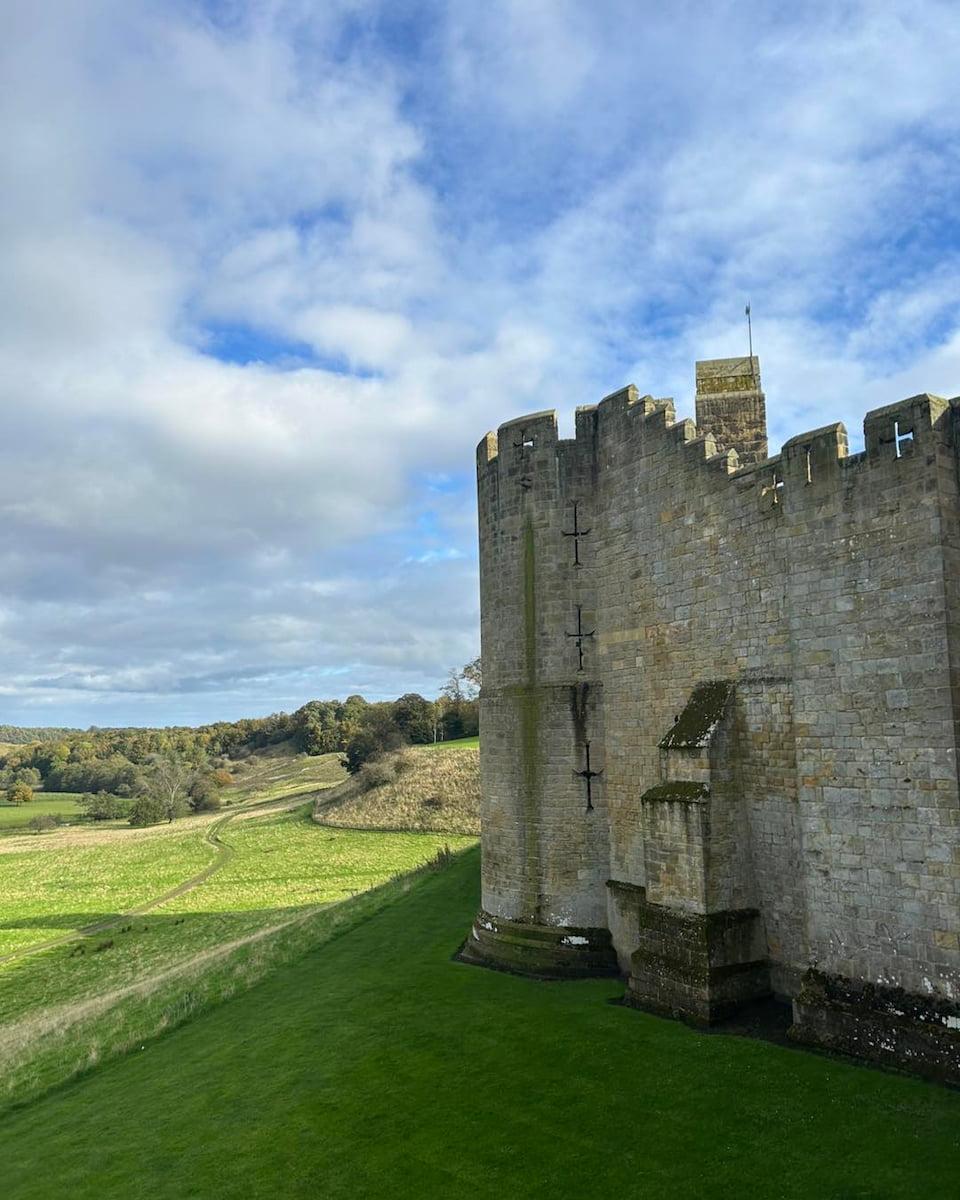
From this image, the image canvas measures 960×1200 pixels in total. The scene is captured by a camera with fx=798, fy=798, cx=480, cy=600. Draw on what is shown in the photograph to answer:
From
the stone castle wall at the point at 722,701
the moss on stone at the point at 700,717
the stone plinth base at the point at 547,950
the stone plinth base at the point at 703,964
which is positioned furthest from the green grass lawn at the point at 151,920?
the moss on stone at the point at 700,717

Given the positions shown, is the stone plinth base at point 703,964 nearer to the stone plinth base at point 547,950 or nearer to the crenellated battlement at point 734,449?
the stone plinth base at point 547,950

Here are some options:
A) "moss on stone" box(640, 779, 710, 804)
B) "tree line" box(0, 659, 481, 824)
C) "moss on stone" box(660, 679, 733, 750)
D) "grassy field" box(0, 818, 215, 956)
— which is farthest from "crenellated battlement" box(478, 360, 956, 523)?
"tree line" box(0, 659, 481, 824)

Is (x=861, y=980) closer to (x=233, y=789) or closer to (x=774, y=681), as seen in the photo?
(x=774, y=681)

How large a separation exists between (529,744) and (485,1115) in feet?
26.4

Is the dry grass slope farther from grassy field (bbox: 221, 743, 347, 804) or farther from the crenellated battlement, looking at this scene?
the crenellated battlement

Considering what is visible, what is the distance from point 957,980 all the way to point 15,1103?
56.4 feet

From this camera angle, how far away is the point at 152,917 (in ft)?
118

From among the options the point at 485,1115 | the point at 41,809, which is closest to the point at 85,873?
the point at 485,1115

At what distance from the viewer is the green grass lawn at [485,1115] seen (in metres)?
9.29

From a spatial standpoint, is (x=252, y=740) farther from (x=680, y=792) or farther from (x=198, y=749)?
(x=680, y=792)

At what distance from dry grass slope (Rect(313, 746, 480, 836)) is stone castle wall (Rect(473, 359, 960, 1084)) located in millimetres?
30662

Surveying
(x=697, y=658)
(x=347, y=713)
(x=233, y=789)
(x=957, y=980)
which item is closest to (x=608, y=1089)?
(x=957, y=980)

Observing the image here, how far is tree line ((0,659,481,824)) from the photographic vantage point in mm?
73625

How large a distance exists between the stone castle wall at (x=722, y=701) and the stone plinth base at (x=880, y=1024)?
9 cm
